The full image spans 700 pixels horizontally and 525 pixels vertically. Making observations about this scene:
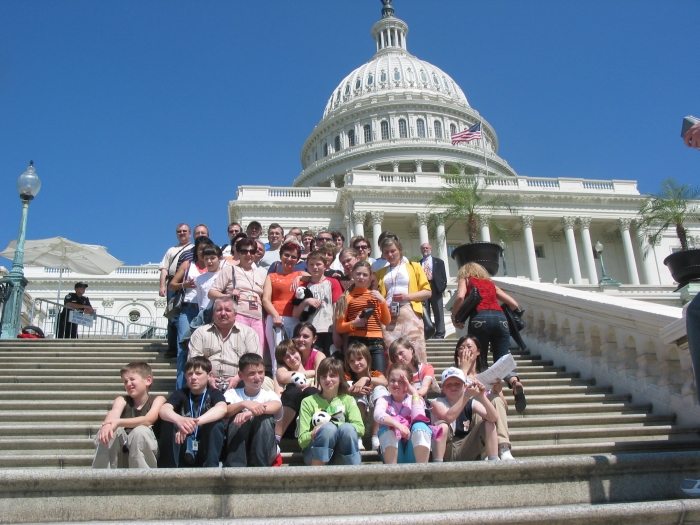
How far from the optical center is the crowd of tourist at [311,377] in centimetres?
472

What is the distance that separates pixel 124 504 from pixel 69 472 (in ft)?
1.29

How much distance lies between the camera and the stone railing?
6.43 metres

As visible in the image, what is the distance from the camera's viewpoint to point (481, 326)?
6.89 meters

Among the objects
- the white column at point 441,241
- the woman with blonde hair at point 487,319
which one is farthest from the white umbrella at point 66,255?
the white column at point 441,241

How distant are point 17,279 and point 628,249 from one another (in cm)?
4484

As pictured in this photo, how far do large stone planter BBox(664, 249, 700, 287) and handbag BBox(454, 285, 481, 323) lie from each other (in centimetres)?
800

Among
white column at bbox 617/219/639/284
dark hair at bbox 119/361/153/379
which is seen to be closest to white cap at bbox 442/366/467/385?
dark hair at bbox 119/361/153/379

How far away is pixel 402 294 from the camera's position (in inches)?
291

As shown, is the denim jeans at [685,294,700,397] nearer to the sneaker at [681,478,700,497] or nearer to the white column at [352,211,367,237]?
the sneaker at [681,478,700,497]

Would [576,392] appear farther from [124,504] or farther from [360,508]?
[124,504]

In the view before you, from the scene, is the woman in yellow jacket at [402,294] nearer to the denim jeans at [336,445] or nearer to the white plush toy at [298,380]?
the white plush toy at [298,380]

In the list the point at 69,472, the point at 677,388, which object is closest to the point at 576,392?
the point at 677,388

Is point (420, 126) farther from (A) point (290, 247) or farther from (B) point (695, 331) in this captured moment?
(B) point (695, 331)

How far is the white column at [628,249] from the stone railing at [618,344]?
133 feet
